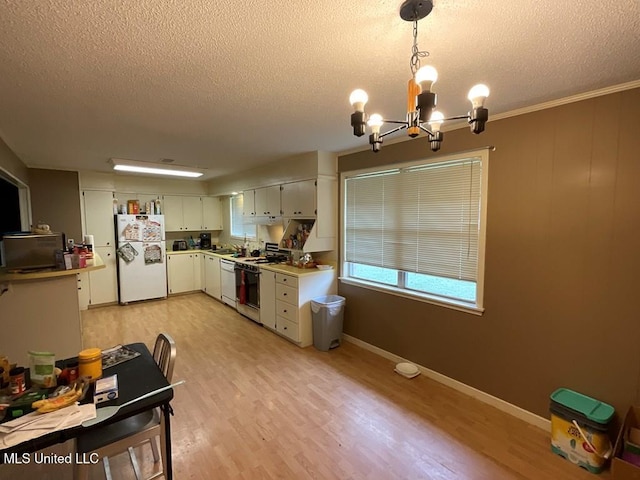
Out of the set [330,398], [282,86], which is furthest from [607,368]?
[282,86]

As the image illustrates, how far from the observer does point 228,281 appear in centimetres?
523

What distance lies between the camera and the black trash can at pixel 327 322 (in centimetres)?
360

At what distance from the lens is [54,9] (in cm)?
120

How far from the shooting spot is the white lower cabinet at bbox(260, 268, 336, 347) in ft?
12.2

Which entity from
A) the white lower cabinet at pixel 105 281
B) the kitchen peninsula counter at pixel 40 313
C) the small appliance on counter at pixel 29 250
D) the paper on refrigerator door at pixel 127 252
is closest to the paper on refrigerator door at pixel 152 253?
the paper on refrigerator door at pixel 127 252

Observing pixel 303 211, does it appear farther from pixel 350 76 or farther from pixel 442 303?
pixel 350 76

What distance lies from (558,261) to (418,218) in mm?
1190

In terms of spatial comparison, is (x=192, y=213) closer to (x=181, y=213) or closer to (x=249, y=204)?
(x=181, y=213)

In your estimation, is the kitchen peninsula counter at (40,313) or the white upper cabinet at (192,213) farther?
the white upper cabinet at (192,213)

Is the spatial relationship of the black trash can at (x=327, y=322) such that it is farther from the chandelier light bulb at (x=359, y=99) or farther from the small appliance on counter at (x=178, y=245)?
the small appliance on counter at (x=178, y=245)

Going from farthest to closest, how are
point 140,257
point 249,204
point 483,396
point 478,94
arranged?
1. point 140,257
2. point 249,204
3. point 483,396
4. point 478,94

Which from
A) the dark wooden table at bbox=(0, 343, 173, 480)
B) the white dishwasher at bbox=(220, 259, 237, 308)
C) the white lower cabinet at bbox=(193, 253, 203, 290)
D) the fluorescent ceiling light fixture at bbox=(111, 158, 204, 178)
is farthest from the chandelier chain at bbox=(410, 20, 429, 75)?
the white lower cabinet at bbox=(193, 253, 203, 290)

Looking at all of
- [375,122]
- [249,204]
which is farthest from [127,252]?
[375,122]

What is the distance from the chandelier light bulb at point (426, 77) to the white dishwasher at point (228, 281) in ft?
14.0
